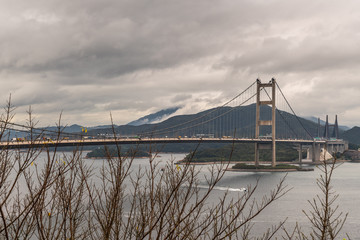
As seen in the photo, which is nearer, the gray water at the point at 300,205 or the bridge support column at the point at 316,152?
the gray water at the point at 300,205

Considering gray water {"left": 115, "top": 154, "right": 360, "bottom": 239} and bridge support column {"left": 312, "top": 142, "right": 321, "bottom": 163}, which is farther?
bridge support column {"left": 312, "top": 142, "right": 321, "bottom": 163}

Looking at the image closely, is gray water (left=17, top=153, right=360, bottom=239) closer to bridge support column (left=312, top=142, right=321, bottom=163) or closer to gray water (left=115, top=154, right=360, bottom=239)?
gray water (left=115, top=154, right=360, bottom=239)

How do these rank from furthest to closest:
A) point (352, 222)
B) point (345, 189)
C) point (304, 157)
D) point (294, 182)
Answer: point (304, 157) → point (294, 182) → point (345, 189) → point (352, 222)

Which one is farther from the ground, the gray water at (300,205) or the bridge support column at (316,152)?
the bridge support column at (316,152)

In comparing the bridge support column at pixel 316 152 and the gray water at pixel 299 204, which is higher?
the bridge support column at pixel 316 152

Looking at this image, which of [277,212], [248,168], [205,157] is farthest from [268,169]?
[277,212]

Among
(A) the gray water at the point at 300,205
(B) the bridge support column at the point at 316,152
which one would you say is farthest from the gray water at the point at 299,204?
(B) the bridge support column at the point at 316,152

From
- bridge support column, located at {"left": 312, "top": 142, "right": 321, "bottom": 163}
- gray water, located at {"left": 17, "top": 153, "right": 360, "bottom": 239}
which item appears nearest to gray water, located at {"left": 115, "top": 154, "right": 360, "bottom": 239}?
gray water, located at {"left": 17, "top": 153, "right": 360, "bottom": 239}

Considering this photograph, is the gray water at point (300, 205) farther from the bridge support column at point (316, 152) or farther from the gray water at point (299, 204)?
the bridge support column at point (316, 152)

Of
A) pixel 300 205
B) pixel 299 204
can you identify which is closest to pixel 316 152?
pixel 299 204

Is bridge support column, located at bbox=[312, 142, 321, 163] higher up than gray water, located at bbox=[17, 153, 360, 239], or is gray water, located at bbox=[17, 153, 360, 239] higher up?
bridge support column, located at bbox=[312, 142, 321, 163]

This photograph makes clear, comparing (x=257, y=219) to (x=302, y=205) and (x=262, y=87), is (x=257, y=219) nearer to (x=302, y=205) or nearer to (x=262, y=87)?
(x=302, y=205)
